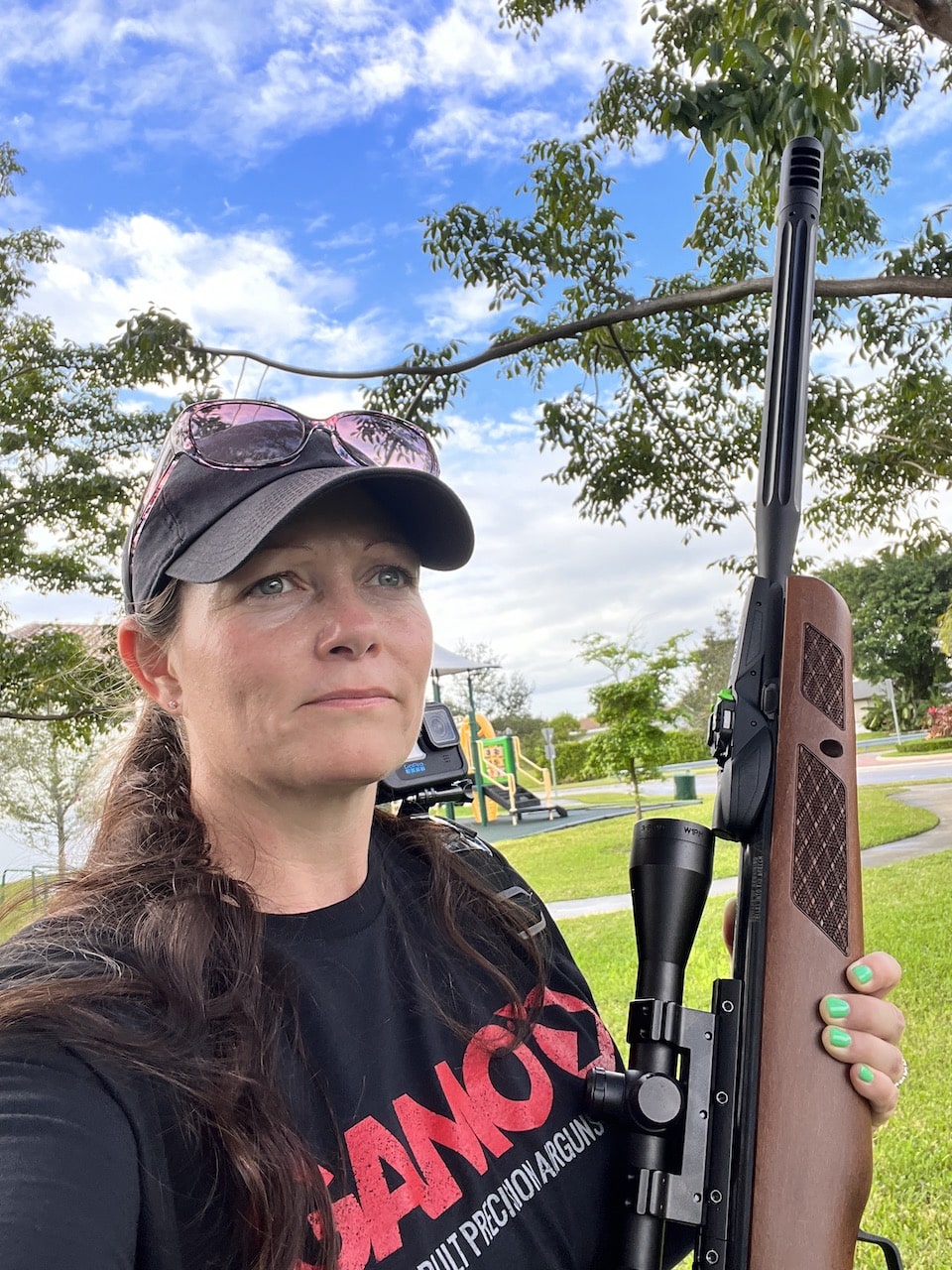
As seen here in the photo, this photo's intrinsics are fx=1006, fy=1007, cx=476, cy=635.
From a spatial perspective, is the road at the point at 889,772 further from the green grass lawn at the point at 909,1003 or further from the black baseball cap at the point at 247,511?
the black baseball cap at the point at 247,511

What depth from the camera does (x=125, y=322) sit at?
6.28 m

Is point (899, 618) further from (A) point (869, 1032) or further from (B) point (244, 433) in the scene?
(B) point (244, 433)

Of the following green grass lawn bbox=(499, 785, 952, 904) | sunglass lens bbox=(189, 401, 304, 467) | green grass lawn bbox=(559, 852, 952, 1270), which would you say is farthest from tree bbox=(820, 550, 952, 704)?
sunglass lens bbox=(189, 401, 304, 467)

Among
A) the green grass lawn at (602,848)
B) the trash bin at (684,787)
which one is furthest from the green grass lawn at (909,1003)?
the trash bin at (684,787)

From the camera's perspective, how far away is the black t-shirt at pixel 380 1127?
92 centimetres

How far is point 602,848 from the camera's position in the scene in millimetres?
15289

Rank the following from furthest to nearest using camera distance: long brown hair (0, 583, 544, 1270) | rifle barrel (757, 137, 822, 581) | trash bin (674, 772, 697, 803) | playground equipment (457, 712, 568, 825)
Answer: playground equipment (457, 712, 568, 825) < trash bin (674, 772, 697, 803) < rifle barrel (757, 137, 822, 581) < long brown hair (0, 583, 544, 1270)

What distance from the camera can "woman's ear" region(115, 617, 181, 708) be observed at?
1.36 metres

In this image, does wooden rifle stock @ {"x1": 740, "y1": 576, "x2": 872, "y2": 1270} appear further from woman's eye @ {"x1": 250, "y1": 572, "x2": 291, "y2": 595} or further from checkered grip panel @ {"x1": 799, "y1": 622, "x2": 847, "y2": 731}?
woman's eye @ {"x1": 250, "y1": 572, "x2": 291, "y2": 595}

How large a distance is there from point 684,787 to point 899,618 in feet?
63.9

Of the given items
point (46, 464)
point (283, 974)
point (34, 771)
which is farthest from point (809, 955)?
point (34, 771)

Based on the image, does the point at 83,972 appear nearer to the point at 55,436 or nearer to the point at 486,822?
the point at 55,436

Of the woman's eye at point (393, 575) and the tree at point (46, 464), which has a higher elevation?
the tree at point (46, 464)

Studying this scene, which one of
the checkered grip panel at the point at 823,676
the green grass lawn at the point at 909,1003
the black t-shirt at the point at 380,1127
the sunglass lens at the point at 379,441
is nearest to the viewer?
the black t-shirt at the point at 380,1127
